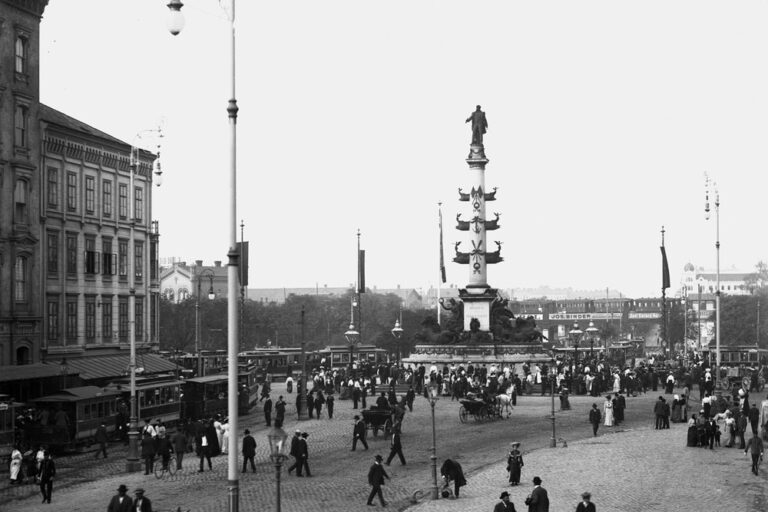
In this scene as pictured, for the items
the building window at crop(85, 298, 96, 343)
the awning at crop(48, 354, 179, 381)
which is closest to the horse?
the awning at crop(48, 354, 179, 381)

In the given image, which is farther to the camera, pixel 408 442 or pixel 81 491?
pixel 408 442

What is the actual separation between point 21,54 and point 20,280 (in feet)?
33.8

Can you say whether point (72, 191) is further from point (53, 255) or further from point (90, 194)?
point (53, 255)

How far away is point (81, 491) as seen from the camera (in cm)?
3095

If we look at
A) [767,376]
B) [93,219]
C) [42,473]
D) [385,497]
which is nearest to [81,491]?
[42,473]

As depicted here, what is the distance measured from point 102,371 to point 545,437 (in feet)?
80.4

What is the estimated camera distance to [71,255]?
57.3 metres

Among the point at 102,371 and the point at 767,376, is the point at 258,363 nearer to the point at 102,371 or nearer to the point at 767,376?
the point at 102,371

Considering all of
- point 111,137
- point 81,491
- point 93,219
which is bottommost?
point 81,491

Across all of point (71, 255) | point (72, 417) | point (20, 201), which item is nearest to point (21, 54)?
point (20, 201)

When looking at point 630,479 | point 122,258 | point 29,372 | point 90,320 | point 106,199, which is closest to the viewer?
point 630,479

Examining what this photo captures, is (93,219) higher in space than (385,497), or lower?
higher

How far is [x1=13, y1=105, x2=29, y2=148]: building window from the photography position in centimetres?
5081

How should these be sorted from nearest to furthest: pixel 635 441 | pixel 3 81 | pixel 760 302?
pixel 635 441 → pixel 3 81 → pixel 760 302
